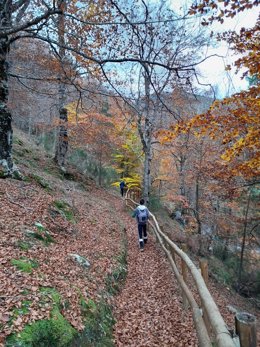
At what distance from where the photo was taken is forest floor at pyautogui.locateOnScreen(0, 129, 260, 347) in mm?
3865

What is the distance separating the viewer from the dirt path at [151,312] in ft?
15.3

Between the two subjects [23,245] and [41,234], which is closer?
[23,245]

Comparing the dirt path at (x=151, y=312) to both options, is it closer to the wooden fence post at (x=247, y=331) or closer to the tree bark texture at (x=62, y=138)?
the wooden fence post at (x=247, y=331)

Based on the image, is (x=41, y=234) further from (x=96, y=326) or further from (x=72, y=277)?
(x=96, y=326)

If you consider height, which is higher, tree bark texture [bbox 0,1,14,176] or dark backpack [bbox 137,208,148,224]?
tree bark texture [bbox 0,1,14,176]

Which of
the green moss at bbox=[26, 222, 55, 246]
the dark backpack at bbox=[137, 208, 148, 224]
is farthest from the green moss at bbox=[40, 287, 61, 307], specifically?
the dark backpack at bbox=[137, 208, 148, 224]

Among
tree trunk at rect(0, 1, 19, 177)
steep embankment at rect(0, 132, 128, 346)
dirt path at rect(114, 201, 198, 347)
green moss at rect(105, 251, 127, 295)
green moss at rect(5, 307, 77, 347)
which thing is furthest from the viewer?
tree trunk at rect(0, 1, 19, 177)

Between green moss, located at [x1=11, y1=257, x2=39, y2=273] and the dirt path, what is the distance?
1862 millimetres

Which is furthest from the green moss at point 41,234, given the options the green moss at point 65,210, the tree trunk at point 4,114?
the tree trunk at point 4,114

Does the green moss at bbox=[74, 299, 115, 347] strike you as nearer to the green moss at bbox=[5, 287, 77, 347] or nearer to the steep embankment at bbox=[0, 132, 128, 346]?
the steep embankment at bbox=[0, 132, 128, 346]

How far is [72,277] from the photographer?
508 cm

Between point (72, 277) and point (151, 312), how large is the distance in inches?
75.8

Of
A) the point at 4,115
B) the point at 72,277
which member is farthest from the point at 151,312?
the point at 4,115

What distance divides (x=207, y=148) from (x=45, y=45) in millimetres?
10553
